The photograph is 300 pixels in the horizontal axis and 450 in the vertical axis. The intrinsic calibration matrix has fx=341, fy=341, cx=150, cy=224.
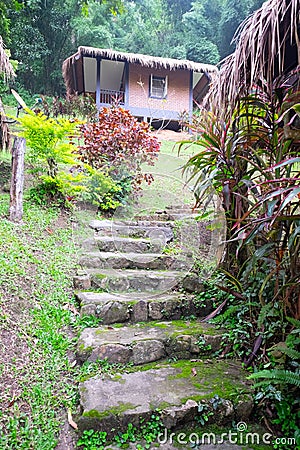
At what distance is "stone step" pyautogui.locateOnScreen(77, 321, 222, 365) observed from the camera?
6.59 ft

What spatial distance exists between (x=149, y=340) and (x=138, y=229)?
189cm

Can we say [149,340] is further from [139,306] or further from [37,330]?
[37,330]

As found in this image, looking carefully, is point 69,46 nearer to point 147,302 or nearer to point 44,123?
point 44,123

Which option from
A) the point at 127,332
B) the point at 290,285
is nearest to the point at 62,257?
the point at 127,332

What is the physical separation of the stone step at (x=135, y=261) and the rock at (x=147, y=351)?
1.00 metres

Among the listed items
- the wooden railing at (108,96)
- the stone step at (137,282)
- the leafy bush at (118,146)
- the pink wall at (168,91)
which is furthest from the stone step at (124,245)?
the wooden railing at (108,96)

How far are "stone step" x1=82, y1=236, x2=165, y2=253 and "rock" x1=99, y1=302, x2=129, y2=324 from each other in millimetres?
1042

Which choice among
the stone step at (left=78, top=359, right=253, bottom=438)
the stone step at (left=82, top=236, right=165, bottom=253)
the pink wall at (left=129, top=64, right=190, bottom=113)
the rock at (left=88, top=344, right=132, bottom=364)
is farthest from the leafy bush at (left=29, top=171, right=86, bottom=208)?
the pink wall at (left=129, top=64, right=190, bottom=113)

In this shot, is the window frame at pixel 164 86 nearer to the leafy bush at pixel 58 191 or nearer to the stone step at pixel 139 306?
the leafy bush at pixel 58 191

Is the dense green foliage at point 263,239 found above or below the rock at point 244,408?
above

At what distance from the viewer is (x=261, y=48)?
1.98 m

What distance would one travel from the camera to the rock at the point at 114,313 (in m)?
2.34

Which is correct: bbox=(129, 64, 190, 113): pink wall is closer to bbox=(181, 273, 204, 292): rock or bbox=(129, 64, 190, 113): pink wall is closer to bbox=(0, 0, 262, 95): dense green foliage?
bbox=(0, 0, 262, 95): dense green foliage

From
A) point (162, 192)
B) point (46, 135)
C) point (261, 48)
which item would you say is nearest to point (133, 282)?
point (261, 48)
